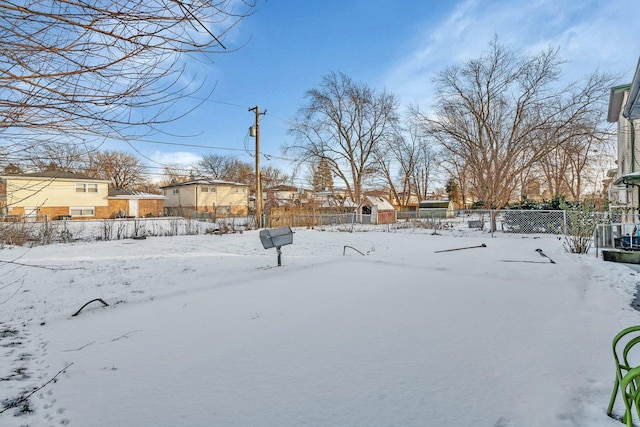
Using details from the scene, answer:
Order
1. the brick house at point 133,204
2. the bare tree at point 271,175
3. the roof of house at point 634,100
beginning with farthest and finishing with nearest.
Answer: the bare tree at point 271,175, the brick house at point 133,204, the roof of house at point 634,100

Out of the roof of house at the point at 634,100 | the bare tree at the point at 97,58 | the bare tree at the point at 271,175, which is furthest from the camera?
the bare tree at the point at 271,175

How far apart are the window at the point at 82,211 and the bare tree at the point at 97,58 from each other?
28.5m

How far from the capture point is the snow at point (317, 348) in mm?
1874

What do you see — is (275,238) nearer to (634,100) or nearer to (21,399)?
(21,399)

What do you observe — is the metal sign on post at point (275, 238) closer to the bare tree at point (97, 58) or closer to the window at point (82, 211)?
the bare tree at point (97, 58)

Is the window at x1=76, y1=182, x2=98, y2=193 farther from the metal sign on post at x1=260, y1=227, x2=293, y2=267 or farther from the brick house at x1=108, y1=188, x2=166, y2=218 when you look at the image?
the metal sign on post at x1=260, y1=227, x2=293, y2=267

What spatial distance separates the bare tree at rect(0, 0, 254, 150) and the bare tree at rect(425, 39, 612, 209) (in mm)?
17306

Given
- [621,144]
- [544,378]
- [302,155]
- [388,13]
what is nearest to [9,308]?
[544,378]

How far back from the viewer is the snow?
1.87 meters

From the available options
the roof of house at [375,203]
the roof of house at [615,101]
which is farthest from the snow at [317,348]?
the roof of house at [375,203]

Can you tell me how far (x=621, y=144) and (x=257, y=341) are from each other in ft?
54.5

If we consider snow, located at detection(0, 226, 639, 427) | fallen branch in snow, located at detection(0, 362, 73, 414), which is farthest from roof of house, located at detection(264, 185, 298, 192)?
Answer: fallen branch in snow, located at detection(0, 362, 73, 414)

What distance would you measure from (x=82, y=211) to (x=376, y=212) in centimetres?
2355

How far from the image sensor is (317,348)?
2730 mm
